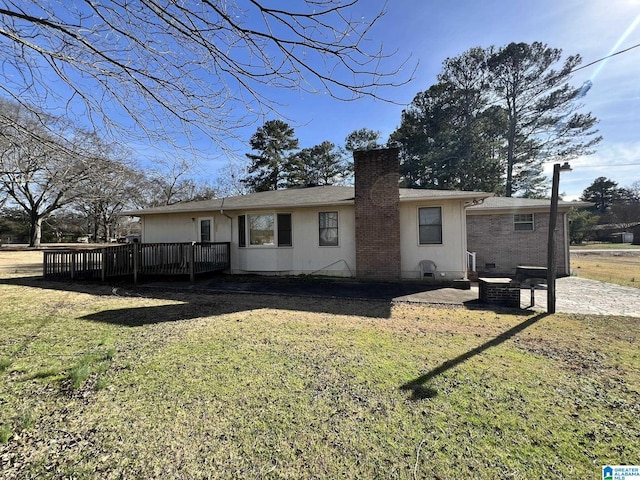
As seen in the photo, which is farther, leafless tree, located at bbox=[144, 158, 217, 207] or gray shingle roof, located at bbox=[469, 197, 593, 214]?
leafless tree, located at bbox=[144, 158, 217, 207]

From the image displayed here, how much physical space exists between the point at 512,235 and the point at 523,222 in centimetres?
70

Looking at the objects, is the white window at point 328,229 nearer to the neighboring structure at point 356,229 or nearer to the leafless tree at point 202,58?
the neighboring structure at point 356,229

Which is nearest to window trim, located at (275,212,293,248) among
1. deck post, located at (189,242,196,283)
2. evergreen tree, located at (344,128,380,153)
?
Result: deck post, located at (189,242,196,283)

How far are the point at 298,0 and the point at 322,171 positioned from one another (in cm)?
3057

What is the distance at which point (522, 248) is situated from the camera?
39.4 ft

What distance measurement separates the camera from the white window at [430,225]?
32.0 feet

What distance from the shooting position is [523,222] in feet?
39.7

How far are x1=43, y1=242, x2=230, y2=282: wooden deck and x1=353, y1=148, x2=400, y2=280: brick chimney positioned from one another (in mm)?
5371

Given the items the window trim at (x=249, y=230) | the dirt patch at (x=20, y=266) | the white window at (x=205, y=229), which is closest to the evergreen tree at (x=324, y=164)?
the white window at (x=205, y=229)

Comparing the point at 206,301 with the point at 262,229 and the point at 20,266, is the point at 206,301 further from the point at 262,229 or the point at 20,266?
the point at 20,266

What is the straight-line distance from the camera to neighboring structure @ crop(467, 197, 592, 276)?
1167 centimetres

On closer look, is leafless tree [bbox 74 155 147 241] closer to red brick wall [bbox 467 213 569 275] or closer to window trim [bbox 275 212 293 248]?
window trim [bbox 275 212 293 248]

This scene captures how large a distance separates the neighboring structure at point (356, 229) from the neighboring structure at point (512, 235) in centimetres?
323

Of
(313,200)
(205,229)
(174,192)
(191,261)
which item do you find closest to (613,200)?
(313,200)
